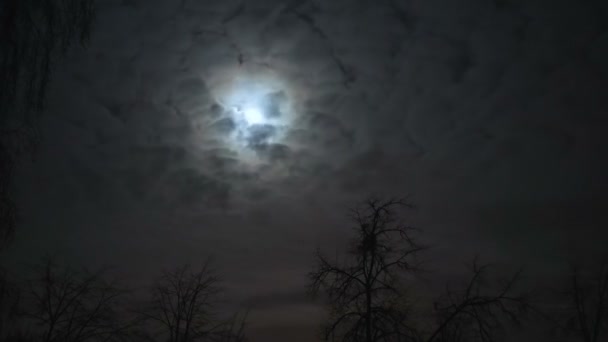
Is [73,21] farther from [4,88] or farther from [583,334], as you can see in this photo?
[583,334]

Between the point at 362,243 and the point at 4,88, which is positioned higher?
the point at 362,243

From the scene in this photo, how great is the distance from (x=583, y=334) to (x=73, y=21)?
3832 centimetres

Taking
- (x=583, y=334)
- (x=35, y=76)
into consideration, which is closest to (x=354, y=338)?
(x=35, y=76)

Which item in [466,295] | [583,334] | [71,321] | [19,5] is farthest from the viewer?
[583,334]

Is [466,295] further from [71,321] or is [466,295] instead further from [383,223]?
[71,321]

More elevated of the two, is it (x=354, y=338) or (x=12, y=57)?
(x=12, y=57)

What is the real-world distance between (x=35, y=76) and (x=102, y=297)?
20149 millimetres

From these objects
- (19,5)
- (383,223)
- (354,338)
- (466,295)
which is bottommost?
(354,338)

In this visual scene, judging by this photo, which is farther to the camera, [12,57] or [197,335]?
[197,335]

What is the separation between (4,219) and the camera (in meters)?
7.59

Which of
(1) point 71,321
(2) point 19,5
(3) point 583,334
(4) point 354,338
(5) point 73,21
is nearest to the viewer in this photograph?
(2) point 19,5

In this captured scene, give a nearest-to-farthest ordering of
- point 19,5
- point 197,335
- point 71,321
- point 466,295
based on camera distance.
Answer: point 19,5 < point 466,295 < point 71,321 < point 197,335

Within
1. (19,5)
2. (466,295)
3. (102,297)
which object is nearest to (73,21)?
(19,5)

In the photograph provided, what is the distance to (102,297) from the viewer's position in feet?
80.1
